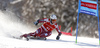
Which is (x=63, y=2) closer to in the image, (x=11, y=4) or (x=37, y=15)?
(x=37, y=15)

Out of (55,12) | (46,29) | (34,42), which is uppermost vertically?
(55,12)

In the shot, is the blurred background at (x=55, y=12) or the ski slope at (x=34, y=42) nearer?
the ski slope at (x=34, y=42)

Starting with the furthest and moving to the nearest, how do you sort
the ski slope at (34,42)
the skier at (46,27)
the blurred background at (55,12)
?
the blurred background at (55,12) < the skier at (46,27) < the ski slope at (34,42)

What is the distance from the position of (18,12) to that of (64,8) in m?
4.78

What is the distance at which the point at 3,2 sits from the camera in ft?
53.2

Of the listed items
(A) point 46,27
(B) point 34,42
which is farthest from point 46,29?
(B) point 34,42

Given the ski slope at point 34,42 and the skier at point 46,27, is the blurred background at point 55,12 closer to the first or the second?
the ski slope at point 34,42

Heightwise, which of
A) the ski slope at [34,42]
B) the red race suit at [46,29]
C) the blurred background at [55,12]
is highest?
the blurred background at [55,12]

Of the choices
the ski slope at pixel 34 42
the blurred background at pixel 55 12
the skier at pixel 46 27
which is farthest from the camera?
the blurred background at pixel 55 12

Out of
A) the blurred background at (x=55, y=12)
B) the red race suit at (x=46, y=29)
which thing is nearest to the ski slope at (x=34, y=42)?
the red race suit at (x=46, y=29)

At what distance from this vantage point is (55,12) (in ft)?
48.6

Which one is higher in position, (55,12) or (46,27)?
(55,12)

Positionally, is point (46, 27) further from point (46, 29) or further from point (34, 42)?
point (34, 42)

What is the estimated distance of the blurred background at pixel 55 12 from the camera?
13534 mm
